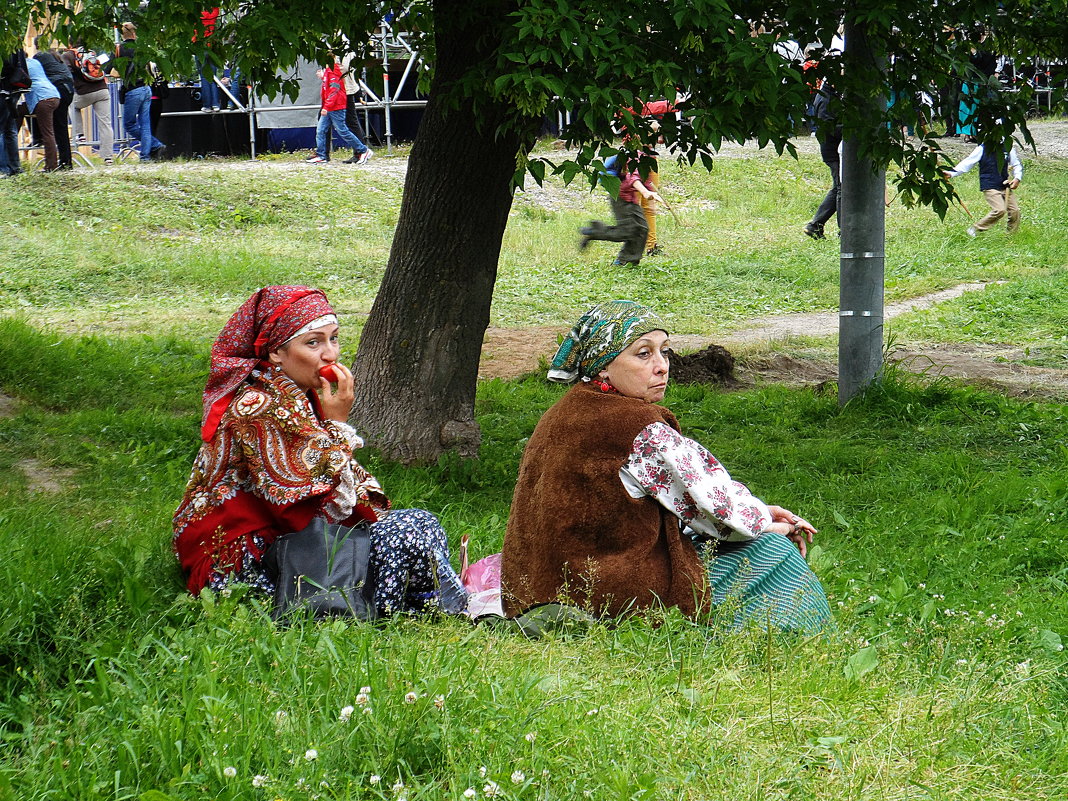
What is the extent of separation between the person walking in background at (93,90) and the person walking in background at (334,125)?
3.16 meters

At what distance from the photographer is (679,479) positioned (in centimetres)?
401

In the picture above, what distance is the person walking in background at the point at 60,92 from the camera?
16.3m

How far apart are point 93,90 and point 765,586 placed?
1685cm

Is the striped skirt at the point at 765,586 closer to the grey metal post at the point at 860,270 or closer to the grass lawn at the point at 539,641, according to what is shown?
the grass lawn at the point at 539,641

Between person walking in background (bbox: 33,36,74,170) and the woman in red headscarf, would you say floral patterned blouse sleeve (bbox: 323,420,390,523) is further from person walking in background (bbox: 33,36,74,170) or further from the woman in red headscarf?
person walking in background (bbox: 33,36,74,170)

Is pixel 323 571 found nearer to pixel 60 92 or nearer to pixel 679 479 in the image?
pixel 679 479

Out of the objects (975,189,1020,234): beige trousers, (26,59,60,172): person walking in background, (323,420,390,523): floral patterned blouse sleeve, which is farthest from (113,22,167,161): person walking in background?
(323,420,390,523): floral patterned blouse sleeve

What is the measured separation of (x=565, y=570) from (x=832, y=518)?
251 cm

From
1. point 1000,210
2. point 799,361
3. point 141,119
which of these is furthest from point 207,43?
point 141,119

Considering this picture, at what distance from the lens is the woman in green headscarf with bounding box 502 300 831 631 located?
13.3 ft

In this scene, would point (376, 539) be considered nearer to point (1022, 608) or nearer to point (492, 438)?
point (1022, 608)

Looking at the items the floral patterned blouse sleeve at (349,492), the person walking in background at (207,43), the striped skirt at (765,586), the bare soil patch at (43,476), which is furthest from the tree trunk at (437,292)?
the striped skirt at (765,586)

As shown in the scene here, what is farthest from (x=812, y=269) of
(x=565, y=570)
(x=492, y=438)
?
(x=565, y=570)

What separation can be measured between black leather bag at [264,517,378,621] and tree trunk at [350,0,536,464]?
2.61m
